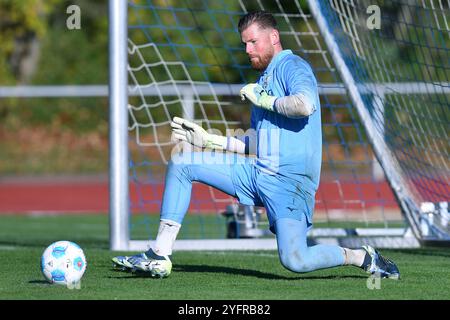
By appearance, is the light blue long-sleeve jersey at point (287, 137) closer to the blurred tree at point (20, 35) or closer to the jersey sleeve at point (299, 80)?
the jersey sleeve at point (299, 80)

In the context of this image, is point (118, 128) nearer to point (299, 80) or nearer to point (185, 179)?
point (185, 179)

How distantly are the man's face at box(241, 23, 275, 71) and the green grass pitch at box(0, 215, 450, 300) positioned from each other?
1.36 m

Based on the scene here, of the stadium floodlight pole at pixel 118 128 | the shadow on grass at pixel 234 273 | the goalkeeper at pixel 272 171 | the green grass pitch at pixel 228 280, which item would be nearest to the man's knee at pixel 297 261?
the goalkeeper at pixel 272 171

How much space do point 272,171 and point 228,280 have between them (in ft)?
2.44

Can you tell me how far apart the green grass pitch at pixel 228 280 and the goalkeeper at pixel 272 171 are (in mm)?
164

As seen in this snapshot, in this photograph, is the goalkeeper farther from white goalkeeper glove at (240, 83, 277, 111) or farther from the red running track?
the red running track

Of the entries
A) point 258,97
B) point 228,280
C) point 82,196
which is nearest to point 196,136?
point 258,97

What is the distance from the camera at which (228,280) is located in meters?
6.48

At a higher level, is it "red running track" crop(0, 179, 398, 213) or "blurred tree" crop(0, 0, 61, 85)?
"blurred tree" crop(0, 0, 61, 85)

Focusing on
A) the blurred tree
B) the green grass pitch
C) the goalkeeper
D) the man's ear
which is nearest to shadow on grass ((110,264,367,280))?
the green grass pitch

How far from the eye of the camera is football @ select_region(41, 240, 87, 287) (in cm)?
600

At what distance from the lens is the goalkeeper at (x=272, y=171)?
6.20 meters

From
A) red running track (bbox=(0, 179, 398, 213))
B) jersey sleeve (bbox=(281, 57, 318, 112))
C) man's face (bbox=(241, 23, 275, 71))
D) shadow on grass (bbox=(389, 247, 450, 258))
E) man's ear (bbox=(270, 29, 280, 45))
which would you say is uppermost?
red running track (bbox=(0, 179, 398, 213))
